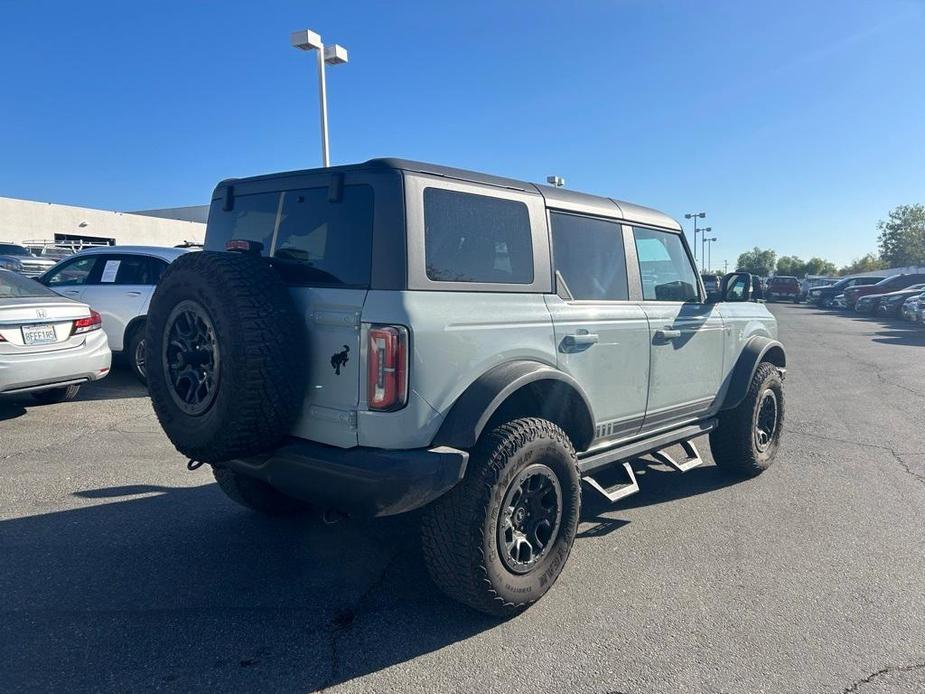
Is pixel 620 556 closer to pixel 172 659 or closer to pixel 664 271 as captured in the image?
pixel 664 271

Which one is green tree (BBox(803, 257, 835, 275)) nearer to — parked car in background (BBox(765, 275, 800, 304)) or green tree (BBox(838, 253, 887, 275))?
green tree (BBox(838, 253, 887, 275))

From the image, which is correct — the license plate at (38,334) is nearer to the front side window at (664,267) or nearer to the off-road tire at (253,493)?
the off-road tire at (253,493)

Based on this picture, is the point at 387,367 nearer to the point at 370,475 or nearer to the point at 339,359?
the point at 339,359

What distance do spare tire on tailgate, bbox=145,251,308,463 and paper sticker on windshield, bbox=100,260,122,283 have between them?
238 inches

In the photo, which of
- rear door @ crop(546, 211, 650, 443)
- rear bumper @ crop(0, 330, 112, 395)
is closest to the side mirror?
rear door @ crop(546, 211, 650, 443)

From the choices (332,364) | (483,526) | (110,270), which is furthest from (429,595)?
(110,270)

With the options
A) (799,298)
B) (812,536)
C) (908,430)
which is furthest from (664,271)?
(799,298)

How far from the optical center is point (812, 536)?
4.17 meters

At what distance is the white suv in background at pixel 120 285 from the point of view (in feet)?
26.6

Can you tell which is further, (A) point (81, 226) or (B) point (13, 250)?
(A) point (81, 226)

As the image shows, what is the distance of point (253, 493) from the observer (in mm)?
4070

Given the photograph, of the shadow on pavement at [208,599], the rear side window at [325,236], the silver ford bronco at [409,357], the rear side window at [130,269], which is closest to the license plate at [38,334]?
the rear side window at [130,269]

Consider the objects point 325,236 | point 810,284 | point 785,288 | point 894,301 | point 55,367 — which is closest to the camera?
point 325,236

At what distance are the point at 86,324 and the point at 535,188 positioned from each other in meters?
5.20
